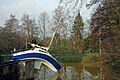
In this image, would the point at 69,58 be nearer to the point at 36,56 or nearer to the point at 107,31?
the point at 36,56

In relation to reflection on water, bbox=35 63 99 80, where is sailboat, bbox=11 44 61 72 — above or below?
above

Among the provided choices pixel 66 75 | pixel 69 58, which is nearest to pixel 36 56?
pixel 66 75

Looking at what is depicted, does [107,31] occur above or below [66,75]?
above

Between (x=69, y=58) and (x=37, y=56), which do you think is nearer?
(x=37, y=56)

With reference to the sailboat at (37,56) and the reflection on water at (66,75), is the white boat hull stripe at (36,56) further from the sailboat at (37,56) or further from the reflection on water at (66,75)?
the reflection on water at (66,75)

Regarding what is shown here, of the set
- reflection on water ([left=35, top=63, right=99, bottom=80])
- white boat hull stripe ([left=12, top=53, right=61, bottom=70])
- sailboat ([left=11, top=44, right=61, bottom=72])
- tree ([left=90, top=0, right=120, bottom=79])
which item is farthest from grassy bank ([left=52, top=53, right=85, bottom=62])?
sailboat ([left=11, top=44, right=61, bottom=72])

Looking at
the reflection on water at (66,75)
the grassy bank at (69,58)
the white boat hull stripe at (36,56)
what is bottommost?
the reflection on water at (66,75)

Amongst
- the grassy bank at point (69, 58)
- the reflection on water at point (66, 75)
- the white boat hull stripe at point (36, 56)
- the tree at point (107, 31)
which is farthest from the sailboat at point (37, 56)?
the grassy bank at point (69, 58)

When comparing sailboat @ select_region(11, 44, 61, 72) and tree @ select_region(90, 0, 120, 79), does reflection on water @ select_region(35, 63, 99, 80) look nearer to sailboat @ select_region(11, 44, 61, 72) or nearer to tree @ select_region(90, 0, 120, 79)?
sailboat @ select_region(11, 44, 61, 72)

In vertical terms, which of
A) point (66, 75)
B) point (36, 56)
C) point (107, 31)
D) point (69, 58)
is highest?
point (69, 58)

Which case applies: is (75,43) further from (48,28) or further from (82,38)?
(48,28)

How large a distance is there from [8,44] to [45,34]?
10151 millimetres

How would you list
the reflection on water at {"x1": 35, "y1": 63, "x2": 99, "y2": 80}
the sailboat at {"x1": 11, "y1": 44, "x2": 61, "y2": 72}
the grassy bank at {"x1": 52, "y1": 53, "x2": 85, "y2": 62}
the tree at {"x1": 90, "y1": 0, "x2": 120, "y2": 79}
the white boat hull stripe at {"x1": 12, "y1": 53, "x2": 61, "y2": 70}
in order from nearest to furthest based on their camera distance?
the tree at {"x1": 90, "y1": 0, "x2": 120, "y2": 79} → the white boat hull stripe at {"x1": 12, "y1": 53, "x2": 61, "y2": 70} → the sailboat at {"x1": 11, "y1": 44, "x2": 61, "y2": 72} → the reflection on water at {"x1": 35, "y1": 63, "x2": 99, "y2": 80} → the grassy bank at {"x1": 52, "y1": 53, "x2": 85, "y2": 62}

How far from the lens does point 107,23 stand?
1552 cm
